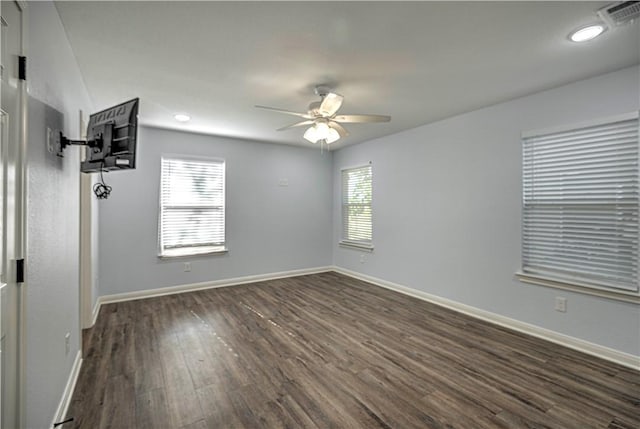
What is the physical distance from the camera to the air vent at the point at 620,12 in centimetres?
176

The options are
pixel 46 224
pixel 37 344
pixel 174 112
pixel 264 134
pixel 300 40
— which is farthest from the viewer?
pixel 264 134

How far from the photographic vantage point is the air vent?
1759mm

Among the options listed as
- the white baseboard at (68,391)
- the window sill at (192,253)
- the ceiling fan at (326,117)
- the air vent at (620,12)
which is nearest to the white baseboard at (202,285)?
the window sill at (192,253)

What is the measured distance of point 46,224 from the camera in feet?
5.28

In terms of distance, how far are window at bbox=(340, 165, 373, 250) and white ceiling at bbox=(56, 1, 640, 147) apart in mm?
2117

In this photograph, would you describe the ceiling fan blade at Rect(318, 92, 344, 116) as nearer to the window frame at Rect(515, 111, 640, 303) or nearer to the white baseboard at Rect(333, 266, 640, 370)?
the window frame at Rect(515, 111, 640, 303)

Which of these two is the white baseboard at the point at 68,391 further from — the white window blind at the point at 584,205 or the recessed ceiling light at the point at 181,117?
the white window blind at the point at 584,205

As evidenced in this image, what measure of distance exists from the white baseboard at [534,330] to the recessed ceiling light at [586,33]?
2613 millimetres

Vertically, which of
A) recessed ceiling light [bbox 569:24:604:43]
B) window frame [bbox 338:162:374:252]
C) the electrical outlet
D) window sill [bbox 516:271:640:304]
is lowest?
the electrical outlet

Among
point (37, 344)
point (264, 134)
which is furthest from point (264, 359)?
point (264, 134)

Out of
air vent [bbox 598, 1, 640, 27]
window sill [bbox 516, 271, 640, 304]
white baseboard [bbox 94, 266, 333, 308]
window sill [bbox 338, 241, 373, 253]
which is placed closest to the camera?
air vent [bbox 598, 1, 640, 27]

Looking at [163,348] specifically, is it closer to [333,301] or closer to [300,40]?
[333,301]

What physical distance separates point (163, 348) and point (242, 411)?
4.32 feet

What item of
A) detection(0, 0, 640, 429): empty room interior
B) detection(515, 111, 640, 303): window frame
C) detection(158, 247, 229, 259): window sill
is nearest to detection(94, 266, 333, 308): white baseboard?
detection(0, 0, 640, 429): empty room interior
